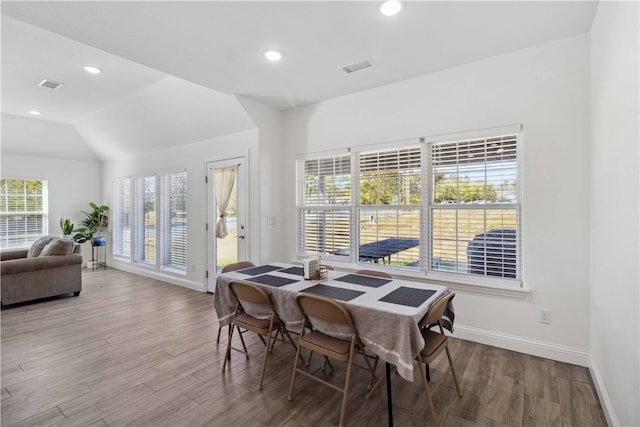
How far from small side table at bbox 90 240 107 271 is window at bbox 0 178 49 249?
1.01m

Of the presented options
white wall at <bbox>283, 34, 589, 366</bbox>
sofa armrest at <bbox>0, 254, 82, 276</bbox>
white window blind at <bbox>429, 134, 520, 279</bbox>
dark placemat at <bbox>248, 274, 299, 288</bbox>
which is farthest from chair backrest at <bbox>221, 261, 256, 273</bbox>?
sofa armrest at <bbox>0, 254, 82, 276</bbox>

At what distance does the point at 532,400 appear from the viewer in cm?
222

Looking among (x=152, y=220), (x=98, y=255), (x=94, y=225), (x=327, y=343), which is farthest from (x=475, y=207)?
(x=98, y=255)

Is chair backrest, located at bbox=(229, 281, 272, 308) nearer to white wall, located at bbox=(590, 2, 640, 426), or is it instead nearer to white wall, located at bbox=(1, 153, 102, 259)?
white wall, located at bbox=(590, 2, 640, 426)

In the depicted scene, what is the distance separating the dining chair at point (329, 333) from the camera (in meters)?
1.99

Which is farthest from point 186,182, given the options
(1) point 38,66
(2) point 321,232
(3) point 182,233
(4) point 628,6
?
(4) point 628,6

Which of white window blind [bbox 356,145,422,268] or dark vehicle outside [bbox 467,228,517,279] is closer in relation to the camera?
dark vehicle outside [bbox 467,228,517,279]

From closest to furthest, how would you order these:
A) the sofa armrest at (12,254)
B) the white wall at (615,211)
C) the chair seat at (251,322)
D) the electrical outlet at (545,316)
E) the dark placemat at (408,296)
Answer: the white wall at (615,211)
the dark placemat at (408,296)
the chair seat at (251,322)
the electrical outlet at (545,316)
the sofa armrest at (12,254)

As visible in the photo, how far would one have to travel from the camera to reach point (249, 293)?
8.12ft

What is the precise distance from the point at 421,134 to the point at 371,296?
209cm

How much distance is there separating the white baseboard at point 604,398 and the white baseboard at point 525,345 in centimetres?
15

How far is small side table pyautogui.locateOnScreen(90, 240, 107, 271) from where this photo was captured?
713cm

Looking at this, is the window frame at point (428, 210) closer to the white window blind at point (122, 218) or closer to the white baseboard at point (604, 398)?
the white baseboard at point (604, 398)

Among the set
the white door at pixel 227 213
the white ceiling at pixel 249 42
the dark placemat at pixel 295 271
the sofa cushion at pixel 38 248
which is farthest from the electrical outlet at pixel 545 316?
the sofa cushion at pixel 38 248
